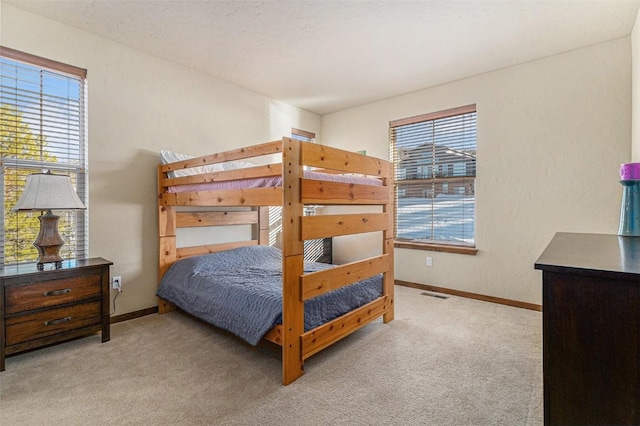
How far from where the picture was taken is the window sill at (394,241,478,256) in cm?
344

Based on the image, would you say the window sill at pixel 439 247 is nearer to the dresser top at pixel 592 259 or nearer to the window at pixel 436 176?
the window at pixel 436 176

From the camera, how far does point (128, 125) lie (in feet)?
9.21

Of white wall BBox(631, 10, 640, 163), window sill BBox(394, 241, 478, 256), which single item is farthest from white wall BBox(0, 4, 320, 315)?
white wall BBox(631, 10, 640, 163)

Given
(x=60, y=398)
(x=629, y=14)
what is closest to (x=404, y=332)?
(x=60, y=398)

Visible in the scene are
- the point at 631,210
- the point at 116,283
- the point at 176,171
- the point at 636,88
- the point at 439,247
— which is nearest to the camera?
the point at 631,210

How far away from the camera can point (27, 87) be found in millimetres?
2354

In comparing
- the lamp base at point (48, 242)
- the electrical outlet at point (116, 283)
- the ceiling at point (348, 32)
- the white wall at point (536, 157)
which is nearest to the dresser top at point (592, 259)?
the ceiling at point (348, 32)

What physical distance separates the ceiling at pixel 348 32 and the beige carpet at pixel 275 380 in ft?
8.03

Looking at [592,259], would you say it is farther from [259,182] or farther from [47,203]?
[47,203]

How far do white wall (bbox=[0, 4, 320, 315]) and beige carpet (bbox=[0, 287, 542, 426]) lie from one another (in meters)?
0.68

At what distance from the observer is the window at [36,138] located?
228 centimetres


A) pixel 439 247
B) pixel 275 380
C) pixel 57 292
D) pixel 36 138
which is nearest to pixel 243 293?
pixel 275 380

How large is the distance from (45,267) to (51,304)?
0.87 ft

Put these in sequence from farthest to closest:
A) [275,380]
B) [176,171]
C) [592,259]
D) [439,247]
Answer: [439,247], [176,171], [275,380], [592,259]
